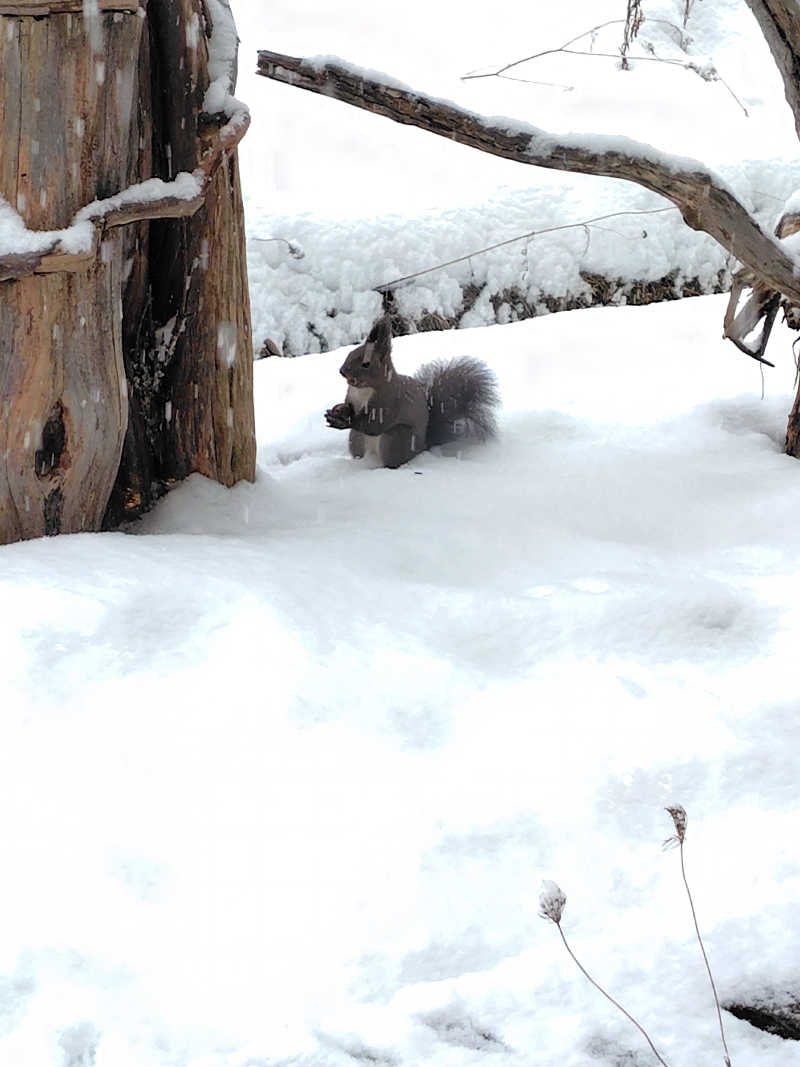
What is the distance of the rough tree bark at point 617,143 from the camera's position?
7.80ft

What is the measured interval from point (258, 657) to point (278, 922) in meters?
0.48

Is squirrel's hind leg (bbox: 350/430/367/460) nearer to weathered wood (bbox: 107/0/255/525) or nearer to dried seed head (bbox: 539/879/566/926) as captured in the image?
weathered wood (bbox: 107/0/255/525)

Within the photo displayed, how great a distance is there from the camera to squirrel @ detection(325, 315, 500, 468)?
3135 mm

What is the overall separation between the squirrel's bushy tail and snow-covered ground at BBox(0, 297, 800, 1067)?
3.03ft

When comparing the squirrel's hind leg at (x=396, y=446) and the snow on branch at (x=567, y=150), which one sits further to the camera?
the squirrel's hind leg at (x=396, y=446)

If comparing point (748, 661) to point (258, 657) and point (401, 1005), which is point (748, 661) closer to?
point (258, 657)

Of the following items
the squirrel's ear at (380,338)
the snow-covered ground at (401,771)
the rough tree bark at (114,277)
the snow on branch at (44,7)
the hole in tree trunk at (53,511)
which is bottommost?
the snow-covered ground at (401,771)

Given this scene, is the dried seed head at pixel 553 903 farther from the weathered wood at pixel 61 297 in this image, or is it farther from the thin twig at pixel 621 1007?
the weathered wood at pixel 61 297

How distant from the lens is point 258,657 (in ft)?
5.16

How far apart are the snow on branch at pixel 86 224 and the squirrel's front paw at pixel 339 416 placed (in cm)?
111

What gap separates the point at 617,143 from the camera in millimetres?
2549

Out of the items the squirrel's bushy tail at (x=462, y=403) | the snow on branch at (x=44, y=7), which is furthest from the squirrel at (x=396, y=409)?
the snow on branch at (x=44, y=7)

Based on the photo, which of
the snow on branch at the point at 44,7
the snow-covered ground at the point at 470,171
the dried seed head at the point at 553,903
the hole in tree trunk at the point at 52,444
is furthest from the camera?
the snow-covered ground at the point at 470,171

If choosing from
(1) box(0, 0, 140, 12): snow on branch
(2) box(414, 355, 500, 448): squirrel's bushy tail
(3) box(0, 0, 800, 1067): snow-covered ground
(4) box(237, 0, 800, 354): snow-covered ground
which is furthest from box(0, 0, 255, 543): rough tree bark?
(4) box(237, 0, 800, 354): snow-covered ground
